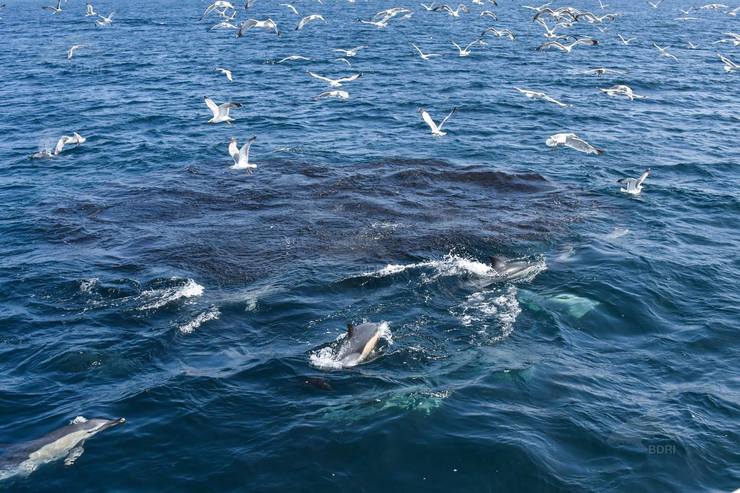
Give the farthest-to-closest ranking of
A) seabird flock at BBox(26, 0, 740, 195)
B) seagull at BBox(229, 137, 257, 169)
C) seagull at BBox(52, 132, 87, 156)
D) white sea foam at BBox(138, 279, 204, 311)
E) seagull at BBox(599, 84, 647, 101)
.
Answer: seagull at BBox(599, 84, 647, 101) → seagull at BBox(52, 132, 87, 156) → seabird flock at BBox(26, 0, 740, 195) → seagull at BBox(229, 137, 257, 169) → white sea foam at BBox(138, 279, 204, 311)

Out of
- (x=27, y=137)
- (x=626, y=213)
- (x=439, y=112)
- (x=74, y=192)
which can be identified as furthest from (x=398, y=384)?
(x=27, y=137)

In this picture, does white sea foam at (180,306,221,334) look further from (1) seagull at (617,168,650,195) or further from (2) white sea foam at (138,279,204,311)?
(1) seagull at (617,168,650,195)

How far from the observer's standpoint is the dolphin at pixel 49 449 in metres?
13.6

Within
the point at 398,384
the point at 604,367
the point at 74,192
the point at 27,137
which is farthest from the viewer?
the point at 27,137

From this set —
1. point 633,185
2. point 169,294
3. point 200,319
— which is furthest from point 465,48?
point 200,319

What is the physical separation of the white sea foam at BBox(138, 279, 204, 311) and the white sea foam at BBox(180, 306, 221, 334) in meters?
1.14

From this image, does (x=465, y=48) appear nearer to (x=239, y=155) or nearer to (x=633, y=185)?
(x=633, y=185)

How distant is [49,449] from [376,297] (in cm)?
952

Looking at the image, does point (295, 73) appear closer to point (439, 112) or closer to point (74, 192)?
point (439, 112)

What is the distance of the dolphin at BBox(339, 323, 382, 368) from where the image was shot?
Result: 16891mm

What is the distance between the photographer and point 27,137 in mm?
38188

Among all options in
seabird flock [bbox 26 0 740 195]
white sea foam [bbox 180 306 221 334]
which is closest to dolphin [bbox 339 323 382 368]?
white sea foam [bbox 180 306 221 334]

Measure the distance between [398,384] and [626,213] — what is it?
1540 cm

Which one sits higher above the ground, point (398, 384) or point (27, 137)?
point (398, 384)
